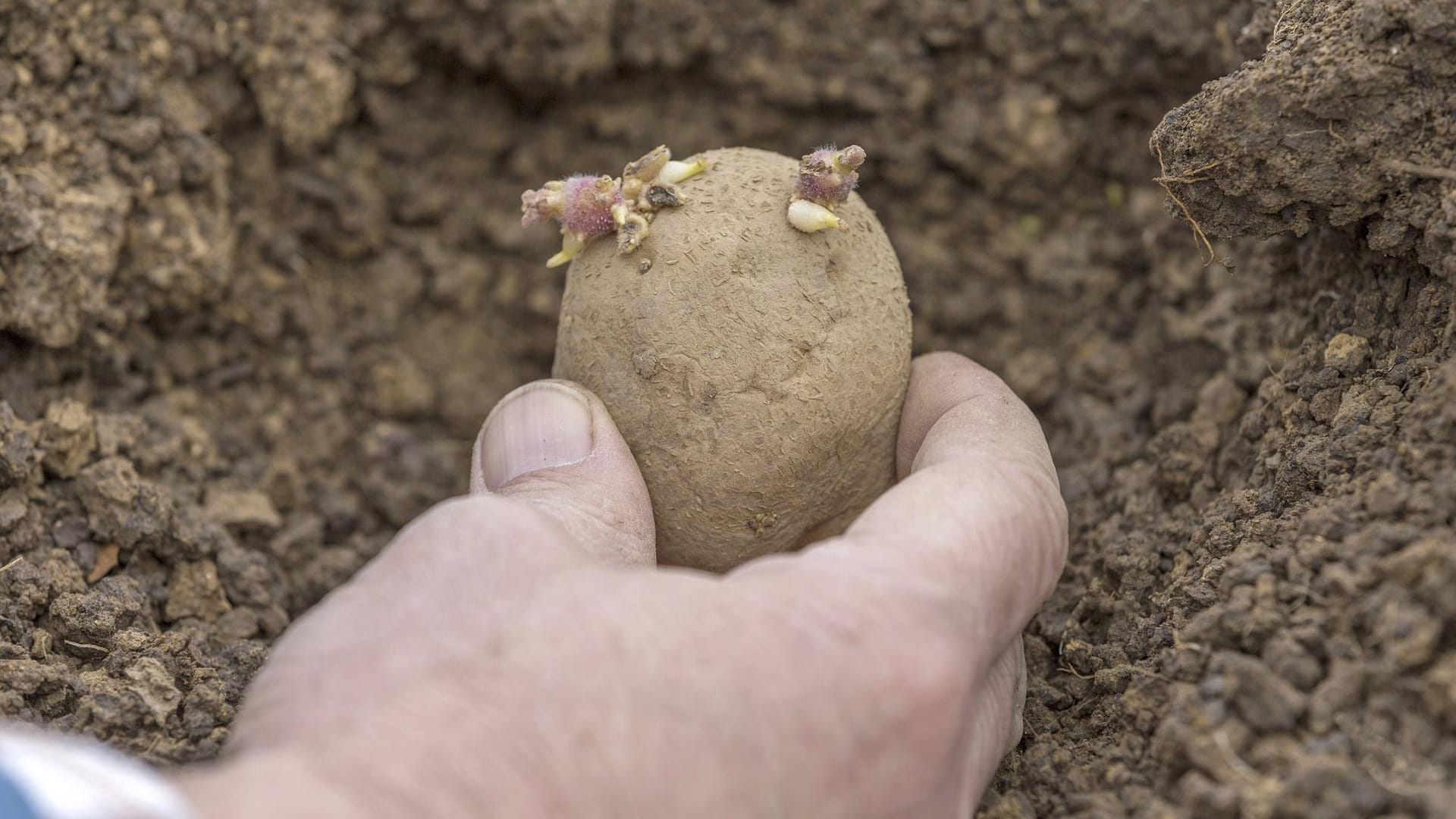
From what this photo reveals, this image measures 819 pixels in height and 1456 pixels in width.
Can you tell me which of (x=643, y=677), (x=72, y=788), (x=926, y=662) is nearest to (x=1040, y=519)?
(x=926, y=662)

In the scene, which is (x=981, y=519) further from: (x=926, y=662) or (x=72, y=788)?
(x=72, y=788)

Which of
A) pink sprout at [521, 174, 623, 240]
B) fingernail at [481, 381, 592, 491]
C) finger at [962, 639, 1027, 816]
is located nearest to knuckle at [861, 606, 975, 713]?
finger at [962, 639, 1027, 816]

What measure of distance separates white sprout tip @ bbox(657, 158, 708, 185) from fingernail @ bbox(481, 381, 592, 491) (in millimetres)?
504

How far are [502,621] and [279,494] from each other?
1780 millimetres

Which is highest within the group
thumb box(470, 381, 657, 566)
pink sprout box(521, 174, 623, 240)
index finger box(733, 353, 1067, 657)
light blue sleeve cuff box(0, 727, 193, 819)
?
pink sprout box(521, 174, 623, 240)

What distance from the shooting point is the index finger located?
1.83m

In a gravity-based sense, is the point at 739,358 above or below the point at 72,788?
above

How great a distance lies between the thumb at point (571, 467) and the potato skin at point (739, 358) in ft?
0.29

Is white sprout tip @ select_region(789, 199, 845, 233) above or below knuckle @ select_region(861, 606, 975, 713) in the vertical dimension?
above

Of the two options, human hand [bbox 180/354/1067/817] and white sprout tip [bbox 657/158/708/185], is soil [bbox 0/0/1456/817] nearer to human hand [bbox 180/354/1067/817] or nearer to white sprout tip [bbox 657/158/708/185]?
human hand [bbox 180/354/1067/817]

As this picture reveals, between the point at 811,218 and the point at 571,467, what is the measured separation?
2.35 feet

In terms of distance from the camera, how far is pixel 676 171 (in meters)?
2.61

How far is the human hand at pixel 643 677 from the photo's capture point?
5.20ft

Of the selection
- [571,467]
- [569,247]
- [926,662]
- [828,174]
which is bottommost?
[571,467]
